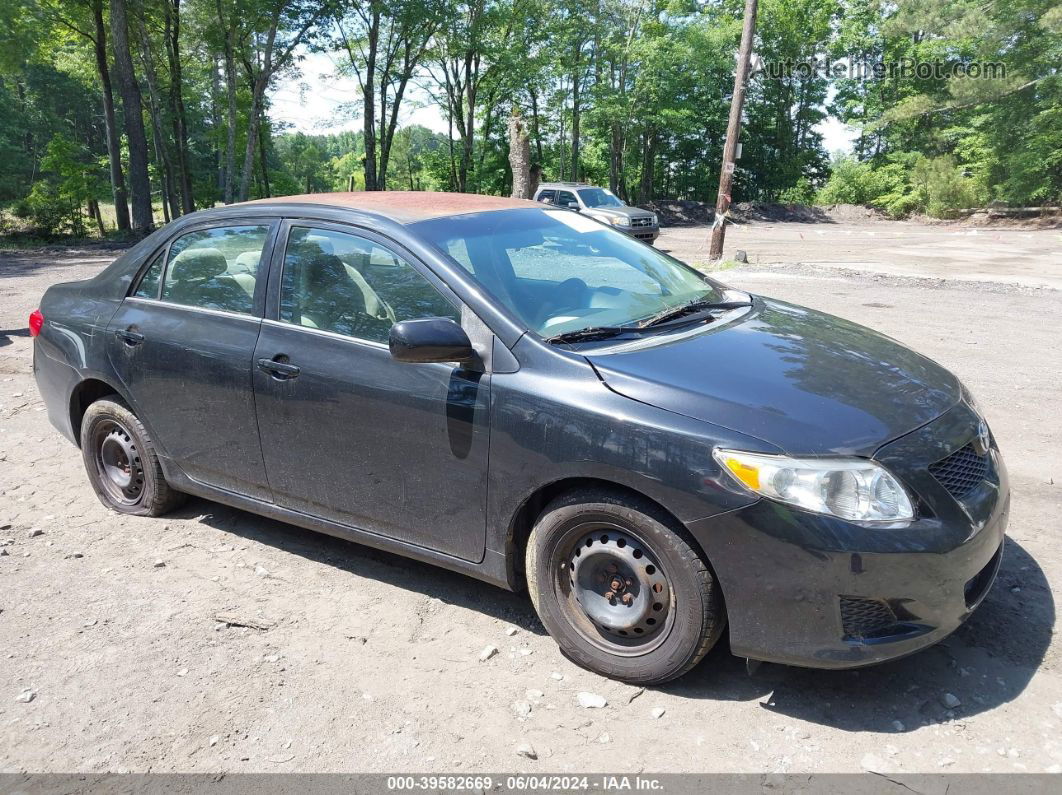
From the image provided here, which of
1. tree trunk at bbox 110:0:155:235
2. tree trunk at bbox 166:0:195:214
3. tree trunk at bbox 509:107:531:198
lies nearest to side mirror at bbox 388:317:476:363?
tree trunk at bbox 509:107:531:198

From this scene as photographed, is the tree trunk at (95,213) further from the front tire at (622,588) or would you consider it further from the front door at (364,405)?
the front tire at (622,588)

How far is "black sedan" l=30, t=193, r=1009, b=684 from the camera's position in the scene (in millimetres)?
2652

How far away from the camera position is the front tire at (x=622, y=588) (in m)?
2.79

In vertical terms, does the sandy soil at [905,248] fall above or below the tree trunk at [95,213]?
below

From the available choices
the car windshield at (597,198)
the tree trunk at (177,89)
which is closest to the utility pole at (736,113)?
the car windshield at (597,198)

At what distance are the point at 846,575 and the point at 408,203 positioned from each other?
2617 millimetres

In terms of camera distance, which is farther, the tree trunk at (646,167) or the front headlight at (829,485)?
the tree trunk at (646,167)

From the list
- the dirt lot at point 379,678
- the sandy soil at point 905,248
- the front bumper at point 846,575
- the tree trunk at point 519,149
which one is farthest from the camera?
the tree trunk at point 519,149

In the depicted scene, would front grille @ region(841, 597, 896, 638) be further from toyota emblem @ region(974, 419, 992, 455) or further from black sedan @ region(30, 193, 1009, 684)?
toyota emblem @ region(974, 419, 992, 455)

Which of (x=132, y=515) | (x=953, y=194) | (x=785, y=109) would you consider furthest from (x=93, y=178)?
(x=785, y=109)

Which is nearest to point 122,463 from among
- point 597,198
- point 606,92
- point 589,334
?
point 589,334

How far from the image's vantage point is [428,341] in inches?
121

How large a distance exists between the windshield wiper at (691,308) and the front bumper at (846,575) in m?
1.10

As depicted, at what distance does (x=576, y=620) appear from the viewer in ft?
10.2
